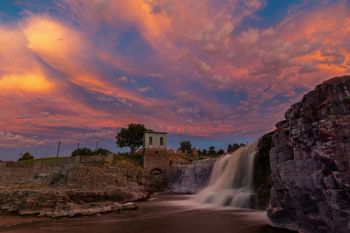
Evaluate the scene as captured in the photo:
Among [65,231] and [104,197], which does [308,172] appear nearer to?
[65,231]

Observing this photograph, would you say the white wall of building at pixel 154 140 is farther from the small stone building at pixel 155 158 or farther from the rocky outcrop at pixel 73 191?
the rocky outcrop at pixel 73 191

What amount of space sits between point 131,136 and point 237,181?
174 ft

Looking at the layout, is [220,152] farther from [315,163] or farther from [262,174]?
[315,163]

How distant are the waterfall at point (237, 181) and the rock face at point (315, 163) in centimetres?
1245

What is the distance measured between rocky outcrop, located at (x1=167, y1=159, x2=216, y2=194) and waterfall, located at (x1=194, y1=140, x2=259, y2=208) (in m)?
10.6

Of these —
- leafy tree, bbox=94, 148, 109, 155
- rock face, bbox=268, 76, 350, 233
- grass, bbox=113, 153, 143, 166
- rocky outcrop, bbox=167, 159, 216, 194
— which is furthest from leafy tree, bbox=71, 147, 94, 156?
rock face, bbox=268, 76, 350, 233

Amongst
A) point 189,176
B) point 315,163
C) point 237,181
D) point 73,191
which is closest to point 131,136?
point 189,176

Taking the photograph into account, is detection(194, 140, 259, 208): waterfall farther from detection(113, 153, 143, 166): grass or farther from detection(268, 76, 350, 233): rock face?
detection(113, 153, 143, 166): grass

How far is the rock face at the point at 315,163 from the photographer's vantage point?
1243cm

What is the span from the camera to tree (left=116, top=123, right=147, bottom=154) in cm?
8781

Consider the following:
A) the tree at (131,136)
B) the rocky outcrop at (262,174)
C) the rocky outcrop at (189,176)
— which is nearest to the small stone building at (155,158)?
the rocky outcrop at (189,176)

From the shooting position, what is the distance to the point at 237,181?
38.6m

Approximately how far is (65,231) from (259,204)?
17023mm

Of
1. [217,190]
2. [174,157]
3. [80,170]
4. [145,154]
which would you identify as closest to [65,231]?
[217,190]
